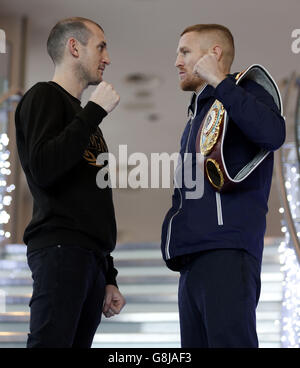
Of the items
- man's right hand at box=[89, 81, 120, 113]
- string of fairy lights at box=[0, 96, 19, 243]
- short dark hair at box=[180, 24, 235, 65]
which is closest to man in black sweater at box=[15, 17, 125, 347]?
man's right hand at box=[89, 81, 120, 113]

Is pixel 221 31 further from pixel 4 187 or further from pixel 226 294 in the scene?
pixel 4 187

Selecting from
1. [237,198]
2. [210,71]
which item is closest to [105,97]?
[210,71]

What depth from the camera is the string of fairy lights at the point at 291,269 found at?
→ 3.50 meters

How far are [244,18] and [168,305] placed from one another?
12.6 ft

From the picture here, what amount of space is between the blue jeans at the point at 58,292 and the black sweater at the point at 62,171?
0.13ft

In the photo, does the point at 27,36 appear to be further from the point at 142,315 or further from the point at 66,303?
the point at 66,303

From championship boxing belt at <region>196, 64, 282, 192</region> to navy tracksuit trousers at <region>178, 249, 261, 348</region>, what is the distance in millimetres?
201

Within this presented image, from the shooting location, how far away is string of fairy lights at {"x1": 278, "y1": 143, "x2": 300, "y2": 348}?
138 inches

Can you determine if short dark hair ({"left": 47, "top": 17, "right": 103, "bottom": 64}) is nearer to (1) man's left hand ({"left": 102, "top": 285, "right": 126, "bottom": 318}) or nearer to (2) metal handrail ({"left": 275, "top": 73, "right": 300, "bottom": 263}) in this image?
(1) man's left hand ({"left": 102, "top": 285, "right": 126, "bottom": 318})

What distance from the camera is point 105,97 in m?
1.90

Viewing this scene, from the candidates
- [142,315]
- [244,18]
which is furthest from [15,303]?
[244,18]

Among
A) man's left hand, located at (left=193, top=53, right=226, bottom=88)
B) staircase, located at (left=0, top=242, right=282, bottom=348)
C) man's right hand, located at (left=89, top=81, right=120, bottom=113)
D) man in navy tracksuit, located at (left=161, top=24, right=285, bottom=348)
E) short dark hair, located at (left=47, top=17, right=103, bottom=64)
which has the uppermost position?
short dark hair, located at (left=47, top=17, right=103, bottom=64)

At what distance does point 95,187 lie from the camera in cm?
193

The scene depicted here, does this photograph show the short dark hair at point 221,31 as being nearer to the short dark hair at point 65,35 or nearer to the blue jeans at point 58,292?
the short dark hair at point 65,35
